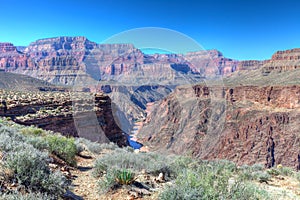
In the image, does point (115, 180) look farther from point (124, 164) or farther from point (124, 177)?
point (124, 164)

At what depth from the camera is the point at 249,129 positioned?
168ft

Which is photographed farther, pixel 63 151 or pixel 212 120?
pixel 212 120

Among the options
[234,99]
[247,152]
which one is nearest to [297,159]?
[247,152]

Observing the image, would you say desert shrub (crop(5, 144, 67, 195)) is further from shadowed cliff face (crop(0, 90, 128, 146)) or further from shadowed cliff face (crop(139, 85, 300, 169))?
shadowed cliff face (crop(139, 85, 300, 169))

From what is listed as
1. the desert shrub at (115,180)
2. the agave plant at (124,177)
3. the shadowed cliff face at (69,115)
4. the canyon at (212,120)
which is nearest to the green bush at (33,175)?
the desert shrub at (115,180)

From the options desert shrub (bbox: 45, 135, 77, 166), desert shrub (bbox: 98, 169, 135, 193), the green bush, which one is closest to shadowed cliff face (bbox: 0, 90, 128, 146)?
desert shrub (bbox: 45, 135, 77, 166)

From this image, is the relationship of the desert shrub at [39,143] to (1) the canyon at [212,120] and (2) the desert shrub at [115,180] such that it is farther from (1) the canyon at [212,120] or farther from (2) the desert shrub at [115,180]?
(1) the canyon at [212,120]

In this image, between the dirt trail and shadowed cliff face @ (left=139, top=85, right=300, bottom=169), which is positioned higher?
the dirt trail

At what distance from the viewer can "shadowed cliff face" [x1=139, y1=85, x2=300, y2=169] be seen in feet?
142

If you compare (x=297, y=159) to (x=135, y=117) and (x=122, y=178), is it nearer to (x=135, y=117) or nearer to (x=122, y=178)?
(x=122, y=178)

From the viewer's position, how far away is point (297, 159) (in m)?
40.9

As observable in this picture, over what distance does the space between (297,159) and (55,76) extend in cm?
16041

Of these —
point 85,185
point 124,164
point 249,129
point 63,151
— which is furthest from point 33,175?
point 249,129

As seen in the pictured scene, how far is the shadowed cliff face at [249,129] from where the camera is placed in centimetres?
4341
